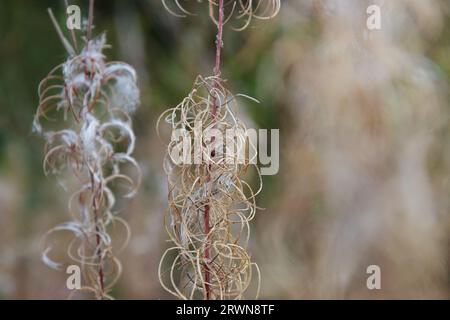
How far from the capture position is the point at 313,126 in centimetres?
129

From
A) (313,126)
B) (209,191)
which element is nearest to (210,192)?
(209,191)

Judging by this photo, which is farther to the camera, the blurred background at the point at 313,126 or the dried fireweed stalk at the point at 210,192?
the blurred background at the point at 313,126

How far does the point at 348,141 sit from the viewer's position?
1.27 meters

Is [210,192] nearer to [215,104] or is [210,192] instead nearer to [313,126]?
[215,104]

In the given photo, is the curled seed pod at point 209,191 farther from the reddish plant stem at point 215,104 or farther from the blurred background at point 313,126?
the blurred background at point 313,126

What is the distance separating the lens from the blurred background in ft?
4.11

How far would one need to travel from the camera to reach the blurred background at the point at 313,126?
1.25 meters

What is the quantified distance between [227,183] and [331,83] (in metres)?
0.76

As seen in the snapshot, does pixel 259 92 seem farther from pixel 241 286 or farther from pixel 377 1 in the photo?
pixel 241 286

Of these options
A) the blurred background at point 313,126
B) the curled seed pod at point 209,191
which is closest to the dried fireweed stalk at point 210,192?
the curled seed pod at point 209,191

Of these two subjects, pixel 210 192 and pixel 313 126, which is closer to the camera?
pixel 210 192

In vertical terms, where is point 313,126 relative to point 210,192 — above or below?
above

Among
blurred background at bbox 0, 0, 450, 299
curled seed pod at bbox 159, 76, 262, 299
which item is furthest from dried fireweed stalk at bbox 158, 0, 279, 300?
blurred background at bbox 0, 0, 450, 299

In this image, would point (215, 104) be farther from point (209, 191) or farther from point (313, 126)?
point (313, 126)
